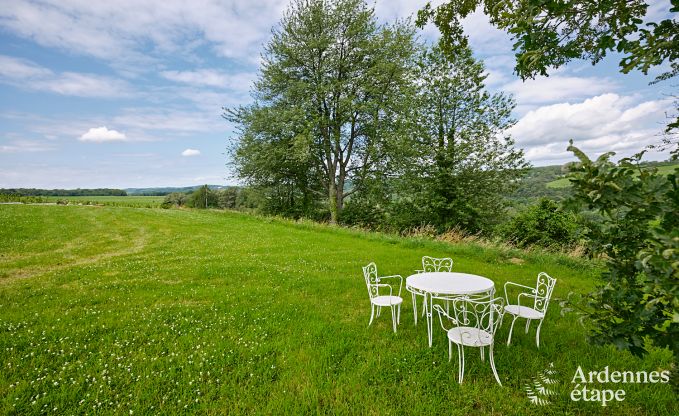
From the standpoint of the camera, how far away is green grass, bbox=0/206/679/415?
3744 mm

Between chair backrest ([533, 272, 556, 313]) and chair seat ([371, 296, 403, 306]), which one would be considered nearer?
chair backrest ([533, 272, 556, 313])

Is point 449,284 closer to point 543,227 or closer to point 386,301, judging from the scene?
point 386,301

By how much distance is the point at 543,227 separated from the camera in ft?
50.9

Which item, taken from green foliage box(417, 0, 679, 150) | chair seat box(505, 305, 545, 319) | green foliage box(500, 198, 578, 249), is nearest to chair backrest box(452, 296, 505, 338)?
chair seat box(505, 305, 545, 319)

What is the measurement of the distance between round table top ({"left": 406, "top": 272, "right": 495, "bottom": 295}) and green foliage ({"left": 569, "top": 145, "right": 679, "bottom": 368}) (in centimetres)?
256

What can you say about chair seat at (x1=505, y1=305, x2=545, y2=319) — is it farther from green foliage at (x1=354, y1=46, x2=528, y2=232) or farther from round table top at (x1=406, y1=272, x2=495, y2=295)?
green foliage at (x1=354, y1=46, x2=528, y2=232)

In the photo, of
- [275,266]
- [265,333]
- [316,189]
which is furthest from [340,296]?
[316,189]

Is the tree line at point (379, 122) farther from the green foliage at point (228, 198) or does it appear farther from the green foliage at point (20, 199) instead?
the green foliage at point (228, 198)

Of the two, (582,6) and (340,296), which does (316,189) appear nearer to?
(340,296)

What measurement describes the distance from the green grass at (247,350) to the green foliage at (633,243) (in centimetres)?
239

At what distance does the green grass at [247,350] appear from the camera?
374cm

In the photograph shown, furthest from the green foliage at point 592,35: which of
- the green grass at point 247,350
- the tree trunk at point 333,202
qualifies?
the tree trunk at point 333,202

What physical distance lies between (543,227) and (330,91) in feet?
53.8

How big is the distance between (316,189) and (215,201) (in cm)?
3692
